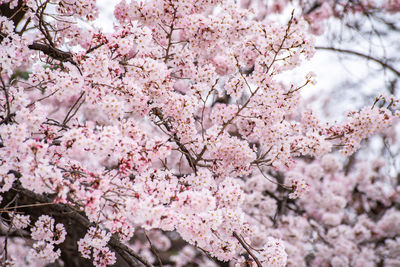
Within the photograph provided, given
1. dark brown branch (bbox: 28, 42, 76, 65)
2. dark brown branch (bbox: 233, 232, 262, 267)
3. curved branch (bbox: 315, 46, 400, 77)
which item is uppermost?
curved branch (bbox: 315, 46, 400, 77)

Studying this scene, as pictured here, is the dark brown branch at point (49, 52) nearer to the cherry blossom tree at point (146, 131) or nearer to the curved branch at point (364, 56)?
the cherry blossom tree at point (146, 131)

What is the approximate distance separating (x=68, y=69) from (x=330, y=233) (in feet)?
22.2

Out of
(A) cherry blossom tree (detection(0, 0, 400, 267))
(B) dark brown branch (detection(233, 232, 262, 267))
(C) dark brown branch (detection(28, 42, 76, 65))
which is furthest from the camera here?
(C) dark brown branch (detection(28, 42, 76, 65))

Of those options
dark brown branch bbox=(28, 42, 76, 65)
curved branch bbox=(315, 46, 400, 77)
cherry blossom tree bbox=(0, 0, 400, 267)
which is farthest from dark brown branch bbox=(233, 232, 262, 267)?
curved branch bbox=(315, 46, 400, 77)

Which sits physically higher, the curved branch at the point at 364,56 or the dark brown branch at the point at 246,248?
the curved branch at the point at 364,56

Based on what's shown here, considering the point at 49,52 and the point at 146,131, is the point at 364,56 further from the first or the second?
the point at 49,52

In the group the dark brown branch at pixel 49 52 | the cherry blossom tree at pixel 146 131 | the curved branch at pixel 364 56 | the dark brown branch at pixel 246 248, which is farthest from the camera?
the curved branch at pixel 364 56

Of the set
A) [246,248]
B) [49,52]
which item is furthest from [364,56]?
[49,52]

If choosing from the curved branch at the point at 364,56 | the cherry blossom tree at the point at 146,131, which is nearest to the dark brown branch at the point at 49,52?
the cherry blossom tree at the point at 146,131

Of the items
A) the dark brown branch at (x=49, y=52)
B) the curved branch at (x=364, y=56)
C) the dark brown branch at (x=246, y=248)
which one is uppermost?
the curved branch at (x=364, y=56)

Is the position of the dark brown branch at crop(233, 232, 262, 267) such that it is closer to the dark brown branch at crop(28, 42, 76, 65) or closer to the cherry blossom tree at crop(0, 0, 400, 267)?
the cherry blossom tree at crop(0, 0, 400, 267)

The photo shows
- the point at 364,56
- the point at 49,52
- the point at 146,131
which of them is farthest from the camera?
Result: the point at 364,56

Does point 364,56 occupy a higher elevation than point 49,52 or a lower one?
higher

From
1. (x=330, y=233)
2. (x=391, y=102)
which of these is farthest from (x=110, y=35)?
(x=330, y=233)
